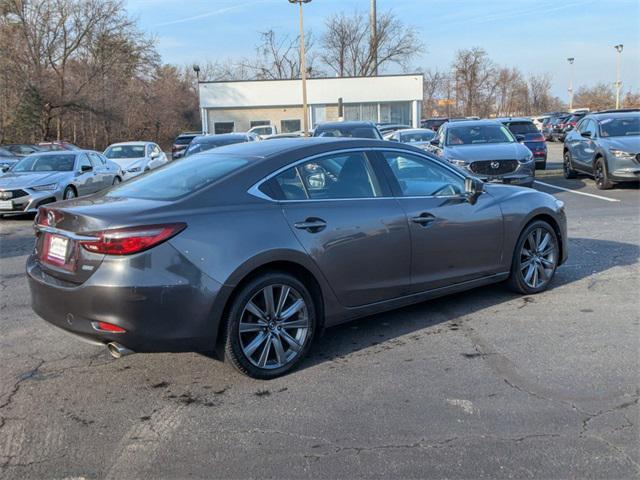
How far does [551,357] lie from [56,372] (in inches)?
142

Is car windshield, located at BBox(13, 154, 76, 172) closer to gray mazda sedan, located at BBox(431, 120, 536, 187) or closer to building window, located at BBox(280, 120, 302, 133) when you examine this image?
gray mazda sedan, located at BBox(431, 120, 536, 187)

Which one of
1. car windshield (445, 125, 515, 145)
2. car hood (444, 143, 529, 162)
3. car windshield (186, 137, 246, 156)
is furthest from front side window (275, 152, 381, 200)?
car windshield (186, 137, 246, 156)

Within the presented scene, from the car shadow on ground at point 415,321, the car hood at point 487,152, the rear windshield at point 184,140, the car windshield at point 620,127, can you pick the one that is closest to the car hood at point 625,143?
the car windshield at point 620,127

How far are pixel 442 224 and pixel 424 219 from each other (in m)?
0.22

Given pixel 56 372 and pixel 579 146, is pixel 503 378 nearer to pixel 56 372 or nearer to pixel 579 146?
pixel 56 372

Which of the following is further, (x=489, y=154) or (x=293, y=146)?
(x=489, y=154)

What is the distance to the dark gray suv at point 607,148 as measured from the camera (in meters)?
13.3

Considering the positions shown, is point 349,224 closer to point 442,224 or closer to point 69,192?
point 442,224

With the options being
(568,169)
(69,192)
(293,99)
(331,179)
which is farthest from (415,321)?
(293,99)

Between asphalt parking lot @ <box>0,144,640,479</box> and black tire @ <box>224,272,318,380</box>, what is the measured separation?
100mm

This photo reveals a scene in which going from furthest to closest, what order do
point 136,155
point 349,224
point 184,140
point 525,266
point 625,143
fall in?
point 184,140
point 136,155
point 625,143
point 525,266
point 349,224

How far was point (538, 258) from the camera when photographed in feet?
19.7

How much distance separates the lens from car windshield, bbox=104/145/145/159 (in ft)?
→ 63.6

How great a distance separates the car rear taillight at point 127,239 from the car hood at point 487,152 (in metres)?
9.62
